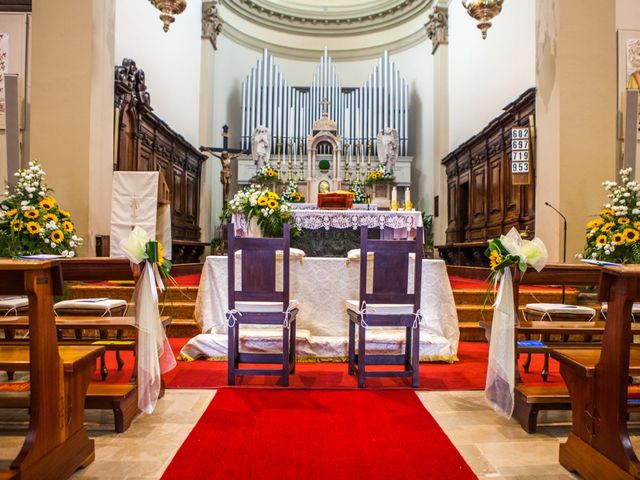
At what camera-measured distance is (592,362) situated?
6.75 ft

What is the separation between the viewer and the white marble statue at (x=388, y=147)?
11.0 meters

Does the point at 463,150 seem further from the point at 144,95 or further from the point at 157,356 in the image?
the point at 157,356

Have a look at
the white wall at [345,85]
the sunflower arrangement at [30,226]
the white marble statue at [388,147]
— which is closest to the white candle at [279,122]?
the white wall at [345,85]

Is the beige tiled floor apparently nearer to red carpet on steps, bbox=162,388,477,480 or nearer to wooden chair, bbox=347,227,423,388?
red carpet on steps, bbox=162,388,477,480

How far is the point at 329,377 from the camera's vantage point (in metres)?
3.38

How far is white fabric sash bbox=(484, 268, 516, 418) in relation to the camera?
248 centimetres

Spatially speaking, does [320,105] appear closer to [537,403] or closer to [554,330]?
[554,330]

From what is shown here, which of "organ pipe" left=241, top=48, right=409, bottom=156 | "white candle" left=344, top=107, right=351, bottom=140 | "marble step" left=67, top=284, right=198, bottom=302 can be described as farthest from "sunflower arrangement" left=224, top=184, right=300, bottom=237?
"white candle" left=344, top=107, right=351, bottom=140

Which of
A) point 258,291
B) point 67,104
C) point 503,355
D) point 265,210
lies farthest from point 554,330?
point 67,104

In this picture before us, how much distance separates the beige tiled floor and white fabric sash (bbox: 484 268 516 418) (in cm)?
13

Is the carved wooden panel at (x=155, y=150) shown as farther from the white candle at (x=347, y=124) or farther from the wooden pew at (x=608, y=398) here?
the wooden pew at (x=608, y=398)

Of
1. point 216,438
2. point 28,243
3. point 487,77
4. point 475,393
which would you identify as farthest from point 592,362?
point 487,77

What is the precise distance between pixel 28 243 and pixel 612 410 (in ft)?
13.6

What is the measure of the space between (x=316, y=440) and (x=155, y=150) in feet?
20.6
